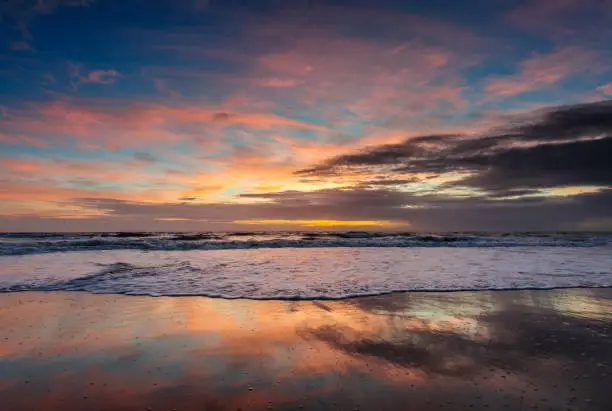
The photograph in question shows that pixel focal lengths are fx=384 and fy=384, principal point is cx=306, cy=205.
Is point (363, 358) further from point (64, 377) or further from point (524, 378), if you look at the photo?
point (64, 377)

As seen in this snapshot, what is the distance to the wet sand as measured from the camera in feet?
12.5

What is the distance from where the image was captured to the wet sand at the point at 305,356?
3811 millimetres

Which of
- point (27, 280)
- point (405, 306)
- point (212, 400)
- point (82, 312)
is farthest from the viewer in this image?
point (27, 280)

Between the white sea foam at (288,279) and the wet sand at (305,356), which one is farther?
the white sea foam at (288,279)

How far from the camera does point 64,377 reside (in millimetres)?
4367

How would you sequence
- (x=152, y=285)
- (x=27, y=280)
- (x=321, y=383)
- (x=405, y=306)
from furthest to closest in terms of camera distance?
(x=27, y=280) < (x=152, y=285) < (x=405, y=306) < (x=321, y=383)

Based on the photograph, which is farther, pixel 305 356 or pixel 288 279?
pixel 288 279

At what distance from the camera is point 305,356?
498 centimetres

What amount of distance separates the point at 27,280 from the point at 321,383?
11152mm

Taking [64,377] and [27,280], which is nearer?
[64,377]

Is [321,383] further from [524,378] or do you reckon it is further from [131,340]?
[131,340]

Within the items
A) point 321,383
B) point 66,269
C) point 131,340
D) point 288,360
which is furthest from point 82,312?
point 66,269

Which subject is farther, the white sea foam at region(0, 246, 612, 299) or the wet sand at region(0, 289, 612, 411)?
the white sea foam at region(0, 246, 612, 299)

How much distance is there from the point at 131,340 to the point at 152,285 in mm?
5158
